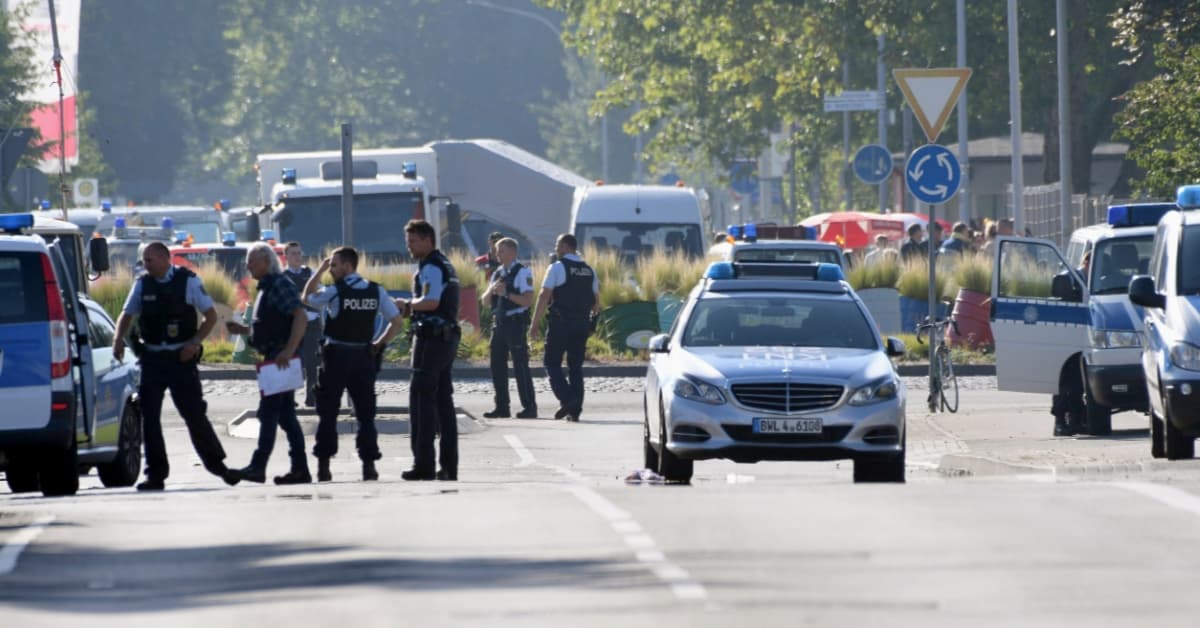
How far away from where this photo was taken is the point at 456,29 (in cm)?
12662

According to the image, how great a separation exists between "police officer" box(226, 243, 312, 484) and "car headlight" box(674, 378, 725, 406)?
257cm

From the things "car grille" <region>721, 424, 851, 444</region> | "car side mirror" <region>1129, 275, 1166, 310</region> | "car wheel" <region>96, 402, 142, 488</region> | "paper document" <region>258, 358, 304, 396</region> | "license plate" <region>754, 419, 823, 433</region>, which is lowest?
"car wheel" <region>96, 402, 142, 488</region>

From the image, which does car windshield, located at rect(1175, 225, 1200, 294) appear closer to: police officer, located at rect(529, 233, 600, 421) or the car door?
the car door

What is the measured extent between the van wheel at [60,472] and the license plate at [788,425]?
14.0ft

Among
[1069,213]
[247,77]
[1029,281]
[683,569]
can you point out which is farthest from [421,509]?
[247,77]

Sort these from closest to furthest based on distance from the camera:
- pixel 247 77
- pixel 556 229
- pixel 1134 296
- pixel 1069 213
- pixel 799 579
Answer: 1. pixel 799 579
2. pixel 1134 296
3. pixel 1069 213
4. pixel 556 229
5. pixel 247 77

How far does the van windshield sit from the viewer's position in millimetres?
35500

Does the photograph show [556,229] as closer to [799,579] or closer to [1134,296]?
Answer: [1134,296]

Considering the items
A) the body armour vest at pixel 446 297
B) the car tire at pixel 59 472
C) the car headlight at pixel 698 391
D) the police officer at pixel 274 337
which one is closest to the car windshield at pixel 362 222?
the police officer at pixel 274 337

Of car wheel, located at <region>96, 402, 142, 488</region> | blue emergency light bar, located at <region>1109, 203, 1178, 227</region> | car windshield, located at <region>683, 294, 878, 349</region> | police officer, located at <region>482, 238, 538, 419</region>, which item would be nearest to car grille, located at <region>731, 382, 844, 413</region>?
car windshield, located at <region>683, 294, 878, 349</region>

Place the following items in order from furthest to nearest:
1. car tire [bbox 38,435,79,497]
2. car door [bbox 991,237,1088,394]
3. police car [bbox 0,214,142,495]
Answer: car door [bbox 991,237,1088,394] → car tire [bbox 38,435,79,497] → police car [bbox 0,214,142,495]

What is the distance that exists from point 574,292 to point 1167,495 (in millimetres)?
11996

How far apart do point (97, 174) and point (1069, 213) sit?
39.6 metres

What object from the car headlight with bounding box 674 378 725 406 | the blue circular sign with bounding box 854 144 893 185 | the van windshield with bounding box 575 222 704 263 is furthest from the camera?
the blue circular sign with bounding box 854 144 893 185
